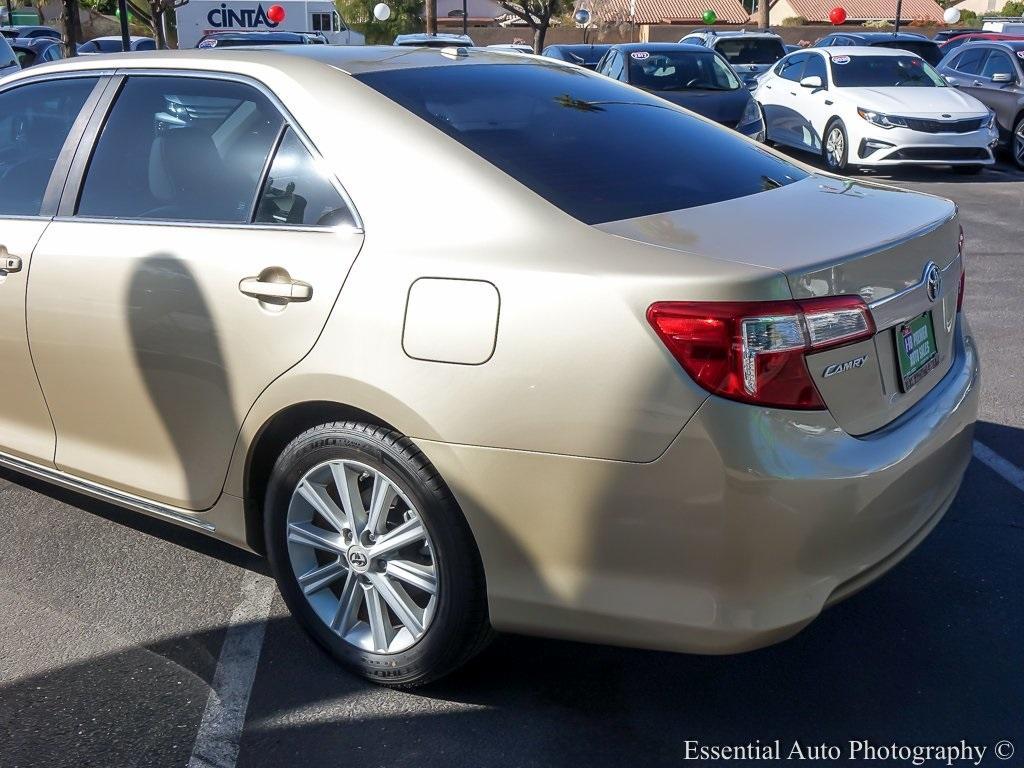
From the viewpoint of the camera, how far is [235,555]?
397cm

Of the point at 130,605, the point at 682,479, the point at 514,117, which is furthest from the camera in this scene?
the point at 130,605

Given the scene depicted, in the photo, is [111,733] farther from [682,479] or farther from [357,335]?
[682,479]

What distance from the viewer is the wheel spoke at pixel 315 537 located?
10.1 feet

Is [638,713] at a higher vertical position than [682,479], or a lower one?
lower

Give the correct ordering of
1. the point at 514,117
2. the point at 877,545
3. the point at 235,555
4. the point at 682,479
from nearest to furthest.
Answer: the point at 682,479
the point at 877,545
the point at 514,117
the point at 235,555

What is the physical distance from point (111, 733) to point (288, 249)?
137 centimetres

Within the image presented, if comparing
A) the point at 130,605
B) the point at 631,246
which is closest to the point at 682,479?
the point at 631,246

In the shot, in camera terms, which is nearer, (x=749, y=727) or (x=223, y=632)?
(x=749, y=727)

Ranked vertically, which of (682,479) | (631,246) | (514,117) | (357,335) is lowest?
(682,479)

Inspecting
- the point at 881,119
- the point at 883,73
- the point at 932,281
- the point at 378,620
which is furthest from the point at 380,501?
the point at 883,73

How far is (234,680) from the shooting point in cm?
318

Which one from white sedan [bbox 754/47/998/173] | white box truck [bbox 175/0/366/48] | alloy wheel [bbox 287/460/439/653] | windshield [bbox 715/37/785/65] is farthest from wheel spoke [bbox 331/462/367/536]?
white box truck [bbox 175/0/366/48]

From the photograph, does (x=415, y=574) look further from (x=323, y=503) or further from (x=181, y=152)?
(x=181, y=152)

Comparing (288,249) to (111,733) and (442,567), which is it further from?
(111,733)
